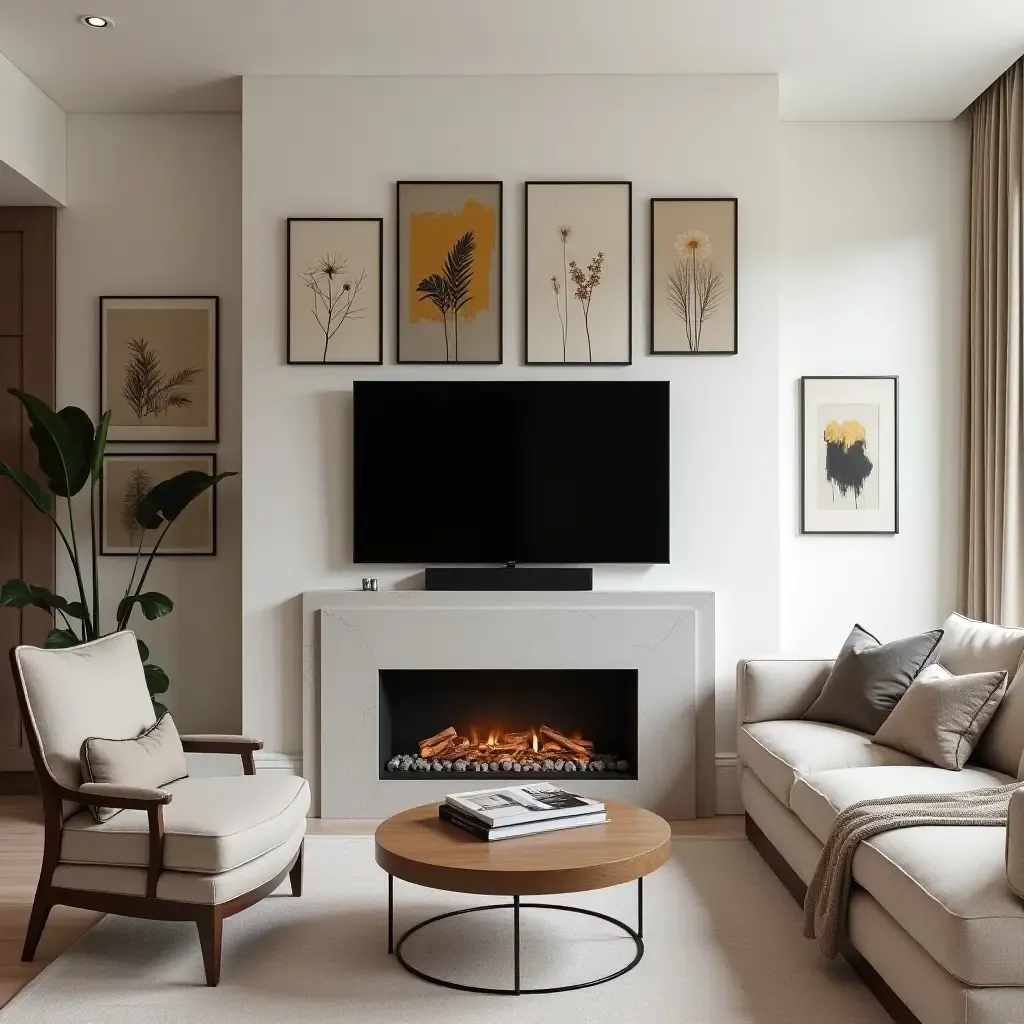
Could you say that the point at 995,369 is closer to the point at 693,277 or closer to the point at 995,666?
the point at 693,277

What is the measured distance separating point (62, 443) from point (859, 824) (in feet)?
11.3

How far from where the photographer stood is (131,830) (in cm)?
293

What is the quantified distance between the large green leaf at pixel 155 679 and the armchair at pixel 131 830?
127cm

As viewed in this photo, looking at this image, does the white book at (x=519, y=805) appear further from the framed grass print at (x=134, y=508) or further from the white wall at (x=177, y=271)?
the framed grass print at (x=134, y=508)

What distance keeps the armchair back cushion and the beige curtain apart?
3441 mm

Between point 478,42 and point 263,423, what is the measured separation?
1.80 metres

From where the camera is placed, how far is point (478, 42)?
4297 millimetres

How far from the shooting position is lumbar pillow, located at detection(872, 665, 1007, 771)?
10.8 feet

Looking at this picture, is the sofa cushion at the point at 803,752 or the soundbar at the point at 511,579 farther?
the soundbar at the point at 511,579

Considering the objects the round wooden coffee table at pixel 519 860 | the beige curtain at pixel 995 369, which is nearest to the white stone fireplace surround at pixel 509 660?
the beige curtain at pixel 995 369

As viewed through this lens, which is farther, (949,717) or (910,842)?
(949,717)

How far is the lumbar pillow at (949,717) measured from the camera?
10.8 ft

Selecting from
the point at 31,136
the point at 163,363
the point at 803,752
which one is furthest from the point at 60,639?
the point at 803,752

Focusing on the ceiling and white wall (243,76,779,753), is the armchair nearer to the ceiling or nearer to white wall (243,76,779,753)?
white wall (243,76,779,753)
